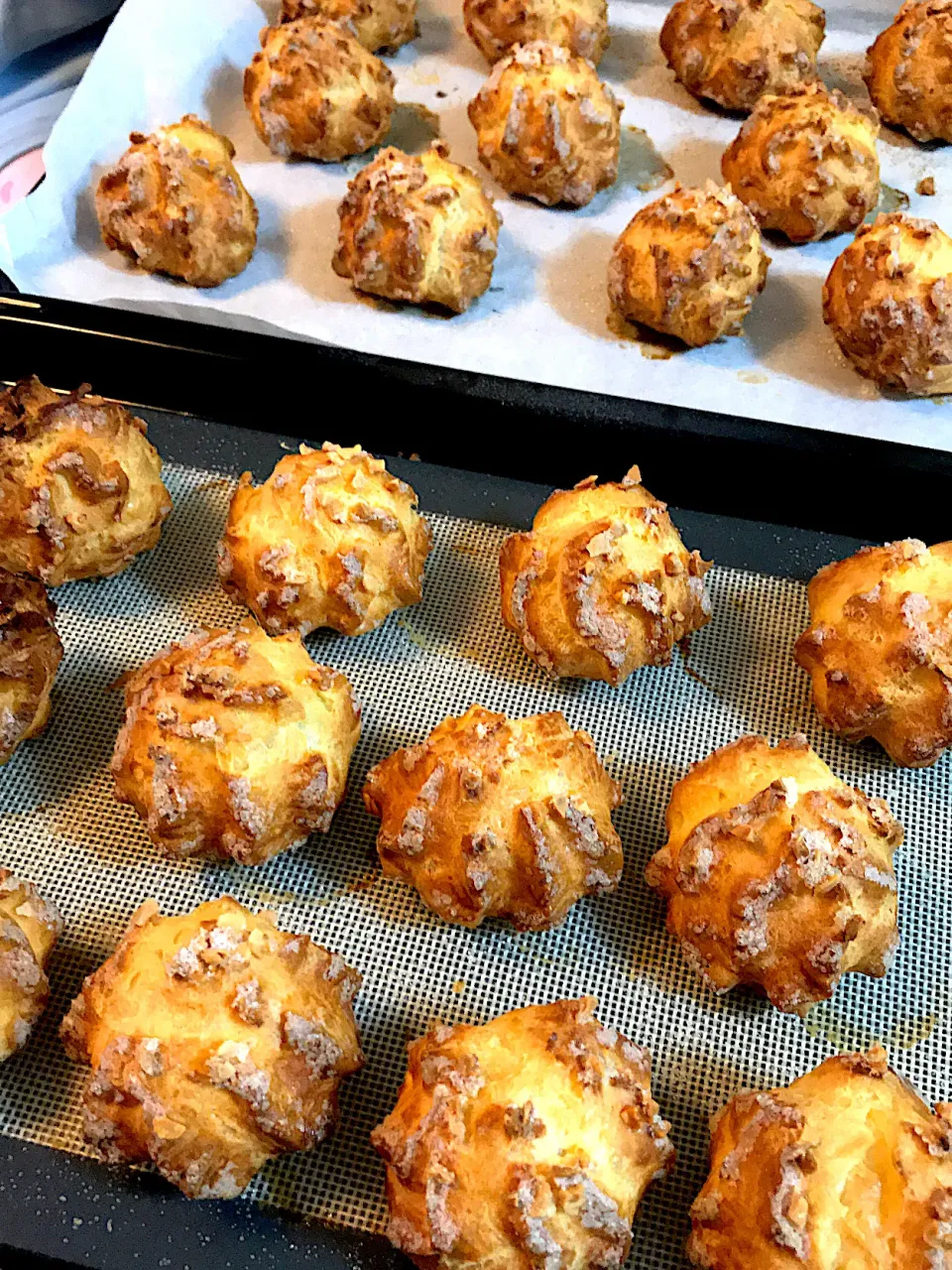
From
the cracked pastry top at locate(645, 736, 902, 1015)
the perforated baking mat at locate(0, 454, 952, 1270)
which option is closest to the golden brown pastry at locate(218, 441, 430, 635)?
the perforated baking mat at locate(0, 454, 952, 1270)

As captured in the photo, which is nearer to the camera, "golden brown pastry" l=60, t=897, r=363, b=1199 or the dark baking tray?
"golden brown pastry" l=60, t=897, r=363, b=1199

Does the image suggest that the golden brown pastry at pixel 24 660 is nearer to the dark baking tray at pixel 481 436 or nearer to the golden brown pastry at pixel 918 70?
the dark baking tray at pixel 481 436

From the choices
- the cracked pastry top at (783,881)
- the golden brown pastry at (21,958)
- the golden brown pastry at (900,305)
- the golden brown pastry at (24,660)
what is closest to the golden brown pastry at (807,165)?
the golden brown pastry at (900,305)

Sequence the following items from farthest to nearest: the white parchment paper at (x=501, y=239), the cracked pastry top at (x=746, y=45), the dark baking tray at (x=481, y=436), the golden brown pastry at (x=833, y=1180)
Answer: the cracked pastry top at (x=746, y=45)
the white parchment paper at (x=501, y=239)
the dark baking tray at (x=481, y=436)
the golden brown pastry at (x=833, y=1180)

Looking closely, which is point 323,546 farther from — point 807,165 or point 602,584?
point 807,165

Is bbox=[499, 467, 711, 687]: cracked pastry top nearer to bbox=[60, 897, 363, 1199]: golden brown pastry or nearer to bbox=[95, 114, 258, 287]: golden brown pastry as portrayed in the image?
bbox=[60, 897, 363, 1199]: golden brown pastry

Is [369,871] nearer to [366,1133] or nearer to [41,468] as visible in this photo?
[366,1133]

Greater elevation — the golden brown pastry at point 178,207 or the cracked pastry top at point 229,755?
the golden brown pastry at point 178,207
